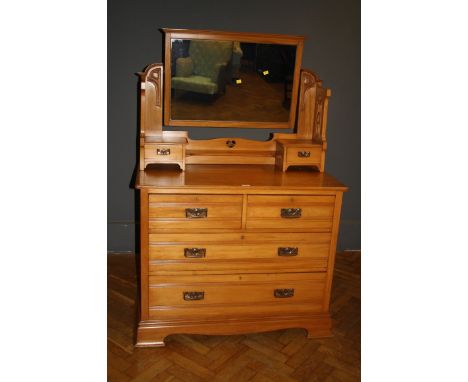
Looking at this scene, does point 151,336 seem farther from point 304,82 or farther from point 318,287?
point 304,82

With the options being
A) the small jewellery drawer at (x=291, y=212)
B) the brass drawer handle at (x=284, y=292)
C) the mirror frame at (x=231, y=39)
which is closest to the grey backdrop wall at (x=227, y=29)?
the mirror frame at (x=231, y=39)

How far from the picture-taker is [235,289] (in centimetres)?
235

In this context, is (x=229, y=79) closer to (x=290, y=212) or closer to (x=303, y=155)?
(x=303, y=155)

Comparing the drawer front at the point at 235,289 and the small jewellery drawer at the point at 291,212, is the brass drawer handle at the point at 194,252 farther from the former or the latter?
the small jewellery drawer at the point at 291,212

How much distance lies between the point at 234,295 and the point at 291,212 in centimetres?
56

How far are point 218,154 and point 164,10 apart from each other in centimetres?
101

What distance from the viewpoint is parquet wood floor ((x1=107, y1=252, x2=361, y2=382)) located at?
6.92 feet

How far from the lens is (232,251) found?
7.54 ft

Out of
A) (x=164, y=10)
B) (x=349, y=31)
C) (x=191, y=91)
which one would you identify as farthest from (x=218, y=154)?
(x=349, y=31)

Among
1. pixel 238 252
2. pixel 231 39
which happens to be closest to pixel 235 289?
pixel 238 252

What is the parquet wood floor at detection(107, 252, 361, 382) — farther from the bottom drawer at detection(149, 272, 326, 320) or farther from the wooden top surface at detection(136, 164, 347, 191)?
the wooden top surface at detection(136, 164, 347, 191)

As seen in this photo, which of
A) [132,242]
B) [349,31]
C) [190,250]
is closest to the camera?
[190,250]

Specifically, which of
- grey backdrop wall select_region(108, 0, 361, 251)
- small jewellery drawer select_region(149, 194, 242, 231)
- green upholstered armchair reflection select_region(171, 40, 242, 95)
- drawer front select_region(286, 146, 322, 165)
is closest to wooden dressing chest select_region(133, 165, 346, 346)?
small jewellery drawer select_region(149, 194, 242, 231)

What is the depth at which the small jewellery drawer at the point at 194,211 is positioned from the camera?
86.3 inches
